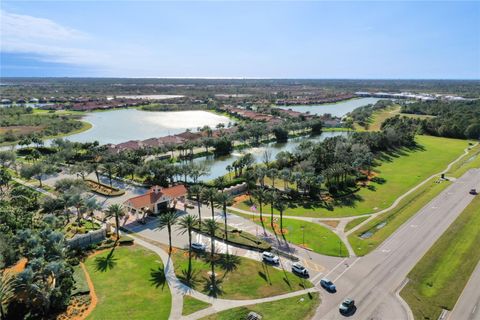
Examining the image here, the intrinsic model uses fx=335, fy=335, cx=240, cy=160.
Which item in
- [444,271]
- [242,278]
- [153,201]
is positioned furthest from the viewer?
[153,201]

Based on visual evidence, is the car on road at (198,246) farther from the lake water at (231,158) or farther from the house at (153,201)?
the lake water at (231,158)

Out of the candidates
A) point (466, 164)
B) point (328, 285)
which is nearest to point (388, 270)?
point (328, 285)

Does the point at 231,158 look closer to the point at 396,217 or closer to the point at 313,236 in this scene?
the point at 396,217

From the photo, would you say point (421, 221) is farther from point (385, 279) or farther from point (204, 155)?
point (204, 155)

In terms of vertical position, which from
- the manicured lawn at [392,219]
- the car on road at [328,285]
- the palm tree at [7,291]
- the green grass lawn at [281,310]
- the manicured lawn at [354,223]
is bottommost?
the manicured lawn at [354,223]

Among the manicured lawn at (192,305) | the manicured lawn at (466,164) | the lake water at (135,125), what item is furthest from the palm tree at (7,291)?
the lake water at (135,125)
